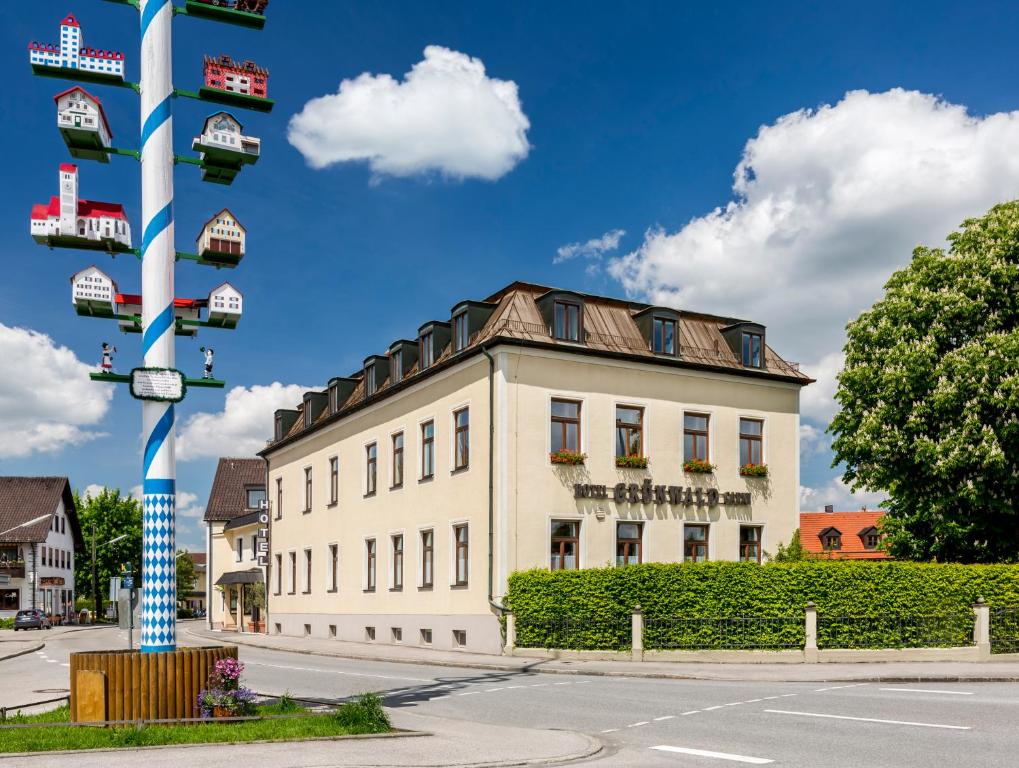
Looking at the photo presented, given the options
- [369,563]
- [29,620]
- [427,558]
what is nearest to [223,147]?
[427,558]

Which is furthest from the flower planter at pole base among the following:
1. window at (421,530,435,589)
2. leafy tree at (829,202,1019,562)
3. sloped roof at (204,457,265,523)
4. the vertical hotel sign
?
sloped roof at (204,457,265,523)

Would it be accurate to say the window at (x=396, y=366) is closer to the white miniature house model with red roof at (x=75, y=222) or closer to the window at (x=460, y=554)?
the window at (x=460, y=554)

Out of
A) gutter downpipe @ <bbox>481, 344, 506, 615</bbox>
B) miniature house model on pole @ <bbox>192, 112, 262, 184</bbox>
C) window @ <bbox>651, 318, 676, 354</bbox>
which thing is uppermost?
miniature house model on pole @ <bbox>192, 112, 262, 184</bbox>

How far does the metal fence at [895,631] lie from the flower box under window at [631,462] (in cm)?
793

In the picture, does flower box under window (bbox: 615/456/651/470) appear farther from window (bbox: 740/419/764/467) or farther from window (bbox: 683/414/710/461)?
window (bbox: 740/419/764/467)

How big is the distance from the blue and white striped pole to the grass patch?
7.58ft

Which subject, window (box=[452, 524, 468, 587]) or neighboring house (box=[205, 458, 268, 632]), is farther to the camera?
neighboring house (box=[205, 458, 268, 632])

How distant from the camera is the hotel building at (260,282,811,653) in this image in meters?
30.2

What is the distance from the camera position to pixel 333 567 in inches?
1695

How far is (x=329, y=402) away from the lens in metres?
45.2

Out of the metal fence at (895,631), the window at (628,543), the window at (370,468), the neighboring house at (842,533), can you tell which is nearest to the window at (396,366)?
the window at (370,468)

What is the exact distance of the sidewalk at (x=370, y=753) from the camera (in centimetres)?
1019

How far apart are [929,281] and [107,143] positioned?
1040 inches

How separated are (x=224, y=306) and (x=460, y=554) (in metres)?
18.2
